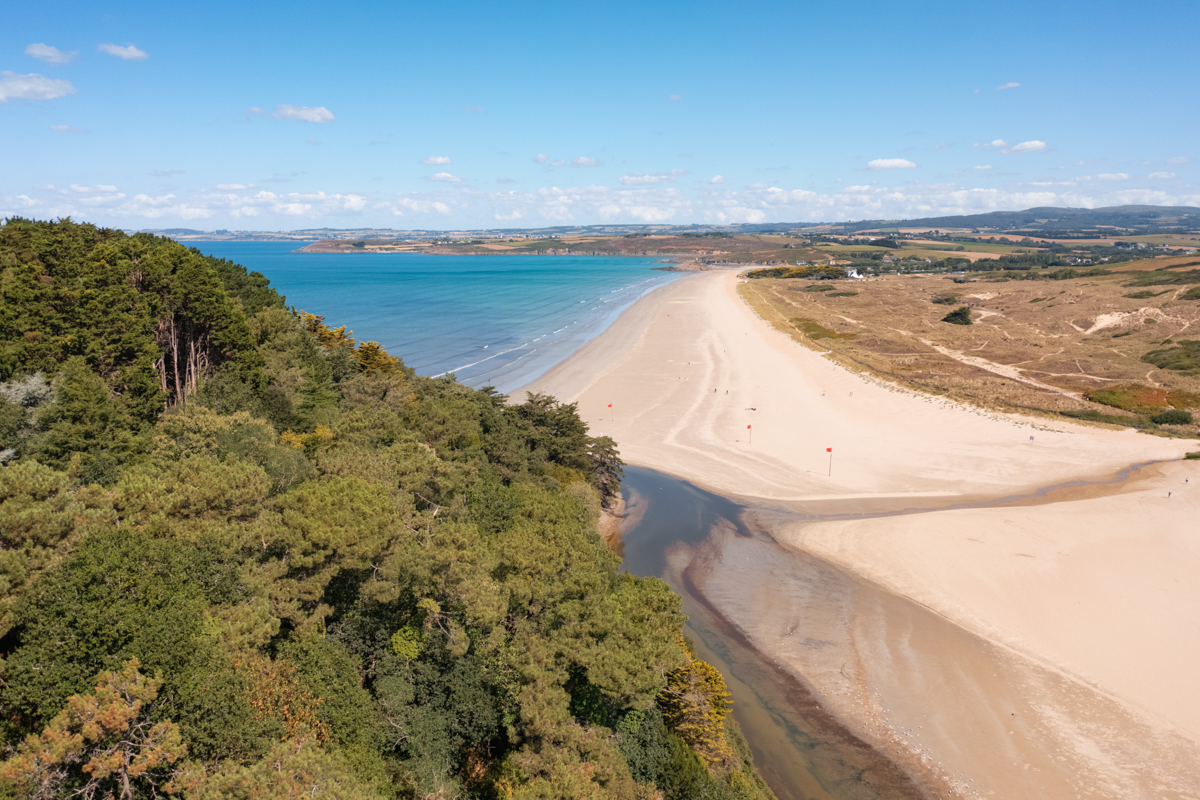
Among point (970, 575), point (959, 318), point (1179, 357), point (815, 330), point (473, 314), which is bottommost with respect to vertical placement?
point (970, 575)

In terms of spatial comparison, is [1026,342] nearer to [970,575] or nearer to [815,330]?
[815,330]

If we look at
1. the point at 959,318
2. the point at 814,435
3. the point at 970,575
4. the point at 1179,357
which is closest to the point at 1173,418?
the point at 1179,357

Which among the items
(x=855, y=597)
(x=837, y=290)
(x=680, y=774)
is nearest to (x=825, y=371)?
(x=855, y=597)

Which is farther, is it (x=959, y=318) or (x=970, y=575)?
(x=959, y=318)

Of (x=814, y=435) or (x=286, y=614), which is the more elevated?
(x=286, y=614)

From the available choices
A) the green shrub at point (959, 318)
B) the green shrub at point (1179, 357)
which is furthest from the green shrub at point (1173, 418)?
the green shrub at point (959, 318)

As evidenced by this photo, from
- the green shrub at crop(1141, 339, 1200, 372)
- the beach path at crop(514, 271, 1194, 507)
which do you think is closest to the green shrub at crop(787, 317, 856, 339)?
the beach path at crop(514, 271, 1194, 507)

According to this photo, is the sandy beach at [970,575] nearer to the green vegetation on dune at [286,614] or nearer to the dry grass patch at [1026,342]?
the green vegetation on dune at [286,614]

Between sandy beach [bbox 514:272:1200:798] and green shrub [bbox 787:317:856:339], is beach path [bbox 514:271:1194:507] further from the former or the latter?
green shrub [bbox 787:317:856:339]
